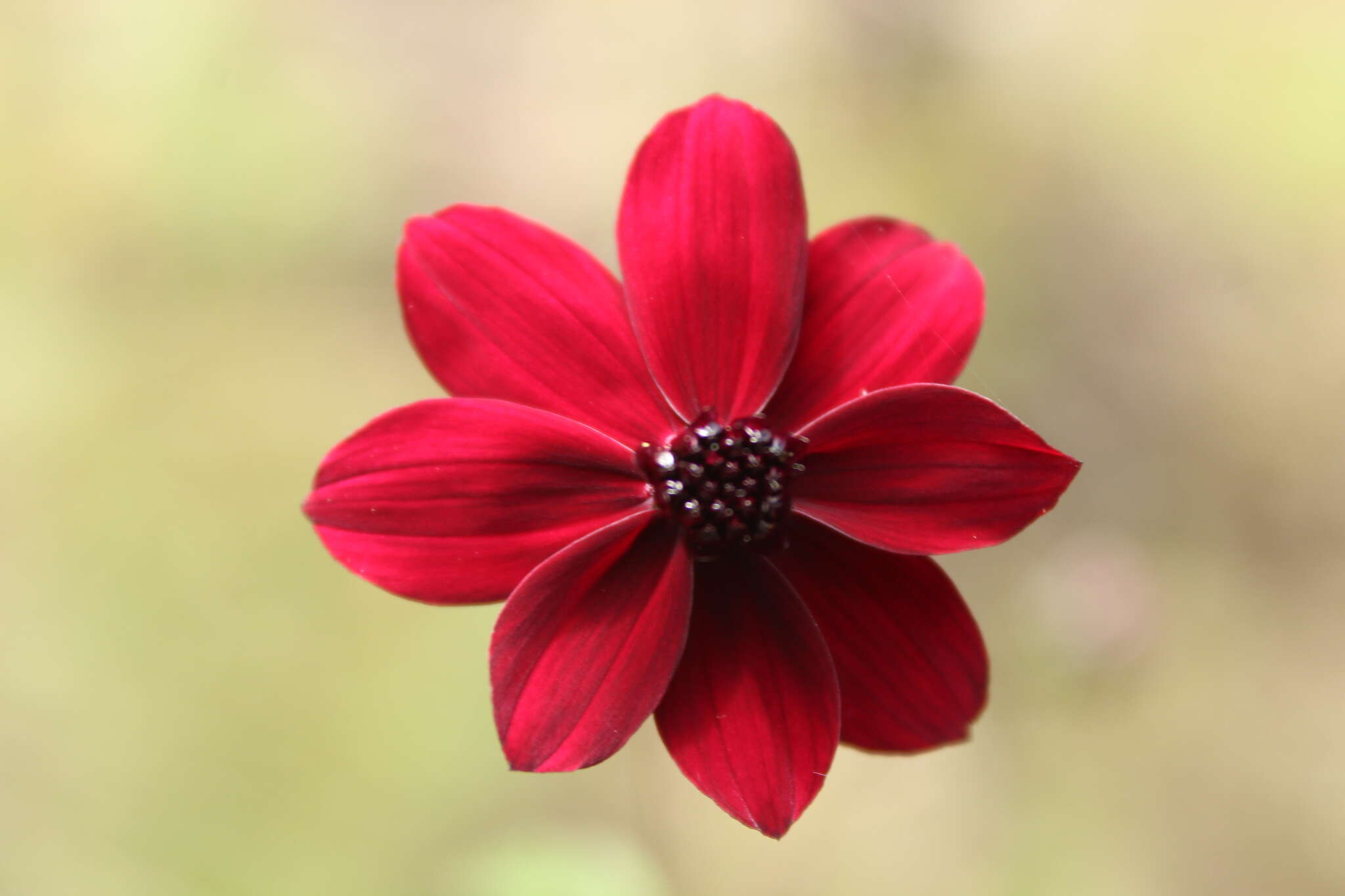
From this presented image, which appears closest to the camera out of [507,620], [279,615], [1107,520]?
[507,620]

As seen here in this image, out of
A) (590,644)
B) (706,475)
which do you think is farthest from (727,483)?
(590,644)

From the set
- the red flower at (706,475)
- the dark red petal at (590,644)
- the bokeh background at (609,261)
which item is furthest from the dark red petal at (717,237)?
the bokeh background at (609,261)

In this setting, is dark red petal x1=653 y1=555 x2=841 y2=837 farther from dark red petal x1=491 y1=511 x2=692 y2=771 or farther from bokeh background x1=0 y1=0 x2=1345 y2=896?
bokeh background x1=0 y1=0 x2=1345 y2=896

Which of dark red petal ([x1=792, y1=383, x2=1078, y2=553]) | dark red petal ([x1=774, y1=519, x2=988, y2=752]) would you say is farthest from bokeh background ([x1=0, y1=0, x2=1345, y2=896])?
dark red petal ([x1=792, y1=383, x2=1078, y2=553])

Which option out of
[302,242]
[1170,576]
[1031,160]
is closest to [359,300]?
[302,242]

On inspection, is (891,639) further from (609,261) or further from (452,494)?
(609,261)

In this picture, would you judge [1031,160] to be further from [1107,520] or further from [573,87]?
[573,87]

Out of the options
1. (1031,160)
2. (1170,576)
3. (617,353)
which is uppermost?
(1031,160)
